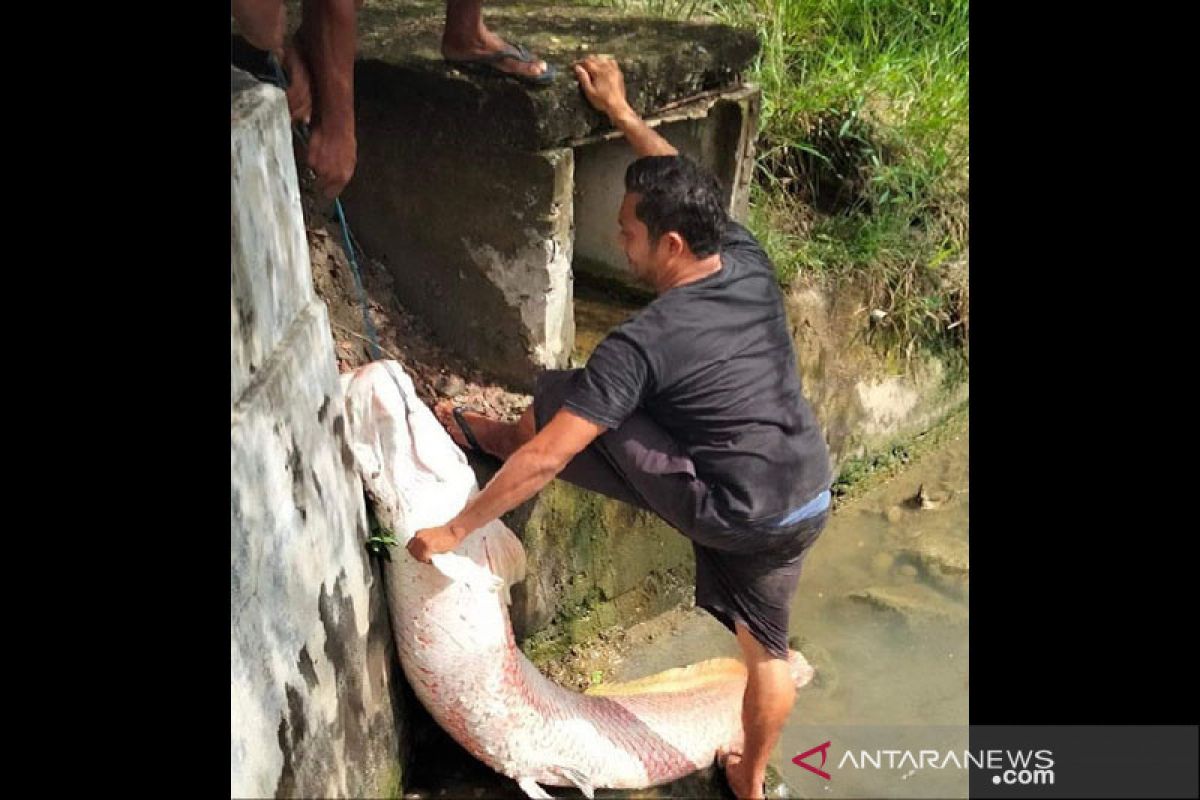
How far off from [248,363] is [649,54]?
184 cm

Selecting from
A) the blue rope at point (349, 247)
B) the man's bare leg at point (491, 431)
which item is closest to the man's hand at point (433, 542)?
the man's bare leg at point (491, 431)

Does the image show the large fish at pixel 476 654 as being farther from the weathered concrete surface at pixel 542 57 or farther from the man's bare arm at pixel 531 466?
the weathered concrete surface at pixel 542 57

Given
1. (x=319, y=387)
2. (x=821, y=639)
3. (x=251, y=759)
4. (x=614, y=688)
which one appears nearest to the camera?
(x=251, y=759)

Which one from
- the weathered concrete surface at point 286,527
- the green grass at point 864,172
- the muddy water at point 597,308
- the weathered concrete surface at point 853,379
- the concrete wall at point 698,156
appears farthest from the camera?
the green grass at point 864,172

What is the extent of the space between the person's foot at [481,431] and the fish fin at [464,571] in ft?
1.23

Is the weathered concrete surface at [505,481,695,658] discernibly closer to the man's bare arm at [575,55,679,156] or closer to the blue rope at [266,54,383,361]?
the blue rope at [266,54,383,361]

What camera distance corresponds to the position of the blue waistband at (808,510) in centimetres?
321

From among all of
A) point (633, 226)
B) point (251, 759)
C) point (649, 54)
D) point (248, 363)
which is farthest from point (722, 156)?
point (251, 759)

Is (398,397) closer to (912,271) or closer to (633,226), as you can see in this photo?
(633,226)

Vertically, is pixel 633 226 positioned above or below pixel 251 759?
above

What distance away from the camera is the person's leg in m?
3.41

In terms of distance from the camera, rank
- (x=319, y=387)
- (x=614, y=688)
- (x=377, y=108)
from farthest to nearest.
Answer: (x=614, y=688) → (x=377, y=108) → (x=319, y=387)

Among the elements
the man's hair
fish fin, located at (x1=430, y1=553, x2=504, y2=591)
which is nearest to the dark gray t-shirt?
the man's hair

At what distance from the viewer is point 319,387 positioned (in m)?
2.96
